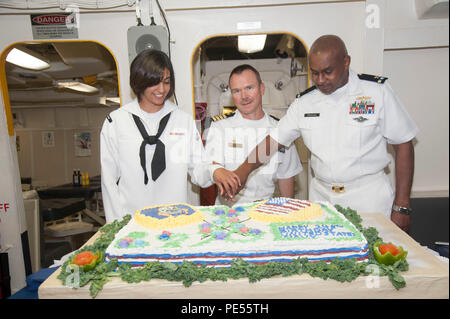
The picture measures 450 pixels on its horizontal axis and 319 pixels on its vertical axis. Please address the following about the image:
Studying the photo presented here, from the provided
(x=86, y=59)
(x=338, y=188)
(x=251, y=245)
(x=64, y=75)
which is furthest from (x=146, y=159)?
(x=64, y=75)

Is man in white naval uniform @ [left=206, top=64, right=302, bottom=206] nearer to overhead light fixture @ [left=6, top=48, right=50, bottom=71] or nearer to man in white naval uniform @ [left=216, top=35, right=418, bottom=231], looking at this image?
man in white naval uniform @ [left=216, top=35, right=418, bottom=231]

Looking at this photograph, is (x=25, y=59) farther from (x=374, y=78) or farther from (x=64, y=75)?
(x=374, y=78)

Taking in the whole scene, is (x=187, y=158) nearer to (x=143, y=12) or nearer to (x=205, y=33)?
(x=205, y=33)

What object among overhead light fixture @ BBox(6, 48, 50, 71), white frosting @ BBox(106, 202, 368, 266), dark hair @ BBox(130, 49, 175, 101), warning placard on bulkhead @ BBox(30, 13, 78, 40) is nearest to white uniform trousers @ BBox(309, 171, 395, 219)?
white frosting @ BBox(106, 202, 368, 266)

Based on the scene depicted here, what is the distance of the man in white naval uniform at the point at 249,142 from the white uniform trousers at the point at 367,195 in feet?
1.48

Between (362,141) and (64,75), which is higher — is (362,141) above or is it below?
below

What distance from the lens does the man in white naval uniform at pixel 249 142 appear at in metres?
2.25

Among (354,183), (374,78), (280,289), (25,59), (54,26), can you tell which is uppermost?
(25,59)

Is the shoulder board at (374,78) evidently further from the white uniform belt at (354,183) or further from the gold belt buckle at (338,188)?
the gold belt buckle at (338,188)

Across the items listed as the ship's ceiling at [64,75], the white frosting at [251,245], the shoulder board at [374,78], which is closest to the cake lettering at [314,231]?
the white frosting at [251,245]

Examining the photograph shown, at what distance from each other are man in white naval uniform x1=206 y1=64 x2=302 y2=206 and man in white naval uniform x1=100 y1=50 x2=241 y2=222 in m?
0.31

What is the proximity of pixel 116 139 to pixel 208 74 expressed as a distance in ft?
7.30

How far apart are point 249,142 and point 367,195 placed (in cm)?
92

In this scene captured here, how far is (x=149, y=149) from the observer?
1.86 meters
